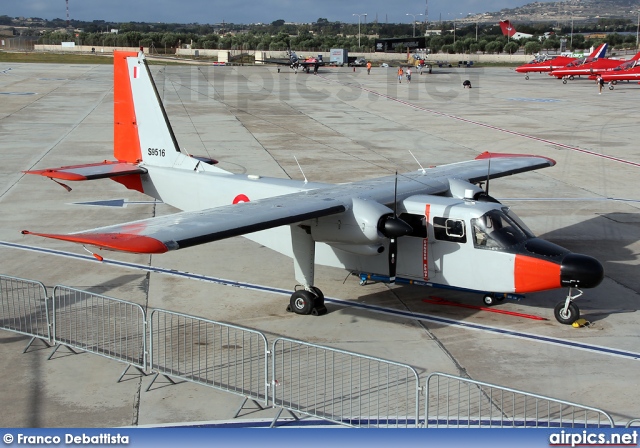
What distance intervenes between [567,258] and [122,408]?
8962 millimetres

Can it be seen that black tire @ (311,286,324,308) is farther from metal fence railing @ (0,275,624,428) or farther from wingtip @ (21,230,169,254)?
wingtip @ (21,230,169,254)

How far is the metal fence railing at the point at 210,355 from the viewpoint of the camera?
42.1ft

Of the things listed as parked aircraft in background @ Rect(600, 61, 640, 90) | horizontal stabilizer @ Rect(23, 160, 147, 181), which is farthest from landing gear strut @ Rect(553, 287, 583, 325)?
parked aircraft in background @ Rect(600, 61, 640, 90)

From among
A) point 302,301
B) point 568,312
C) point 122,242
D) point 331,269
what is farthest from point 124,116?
point 568,312

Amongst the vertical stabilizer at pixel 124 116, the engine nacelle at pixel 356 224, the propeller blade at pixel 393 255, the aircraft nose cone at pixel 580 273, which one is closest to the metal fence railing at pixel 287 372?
the engine nacelle at pixel 356 224

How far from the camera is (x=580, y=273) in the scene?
48.9ft

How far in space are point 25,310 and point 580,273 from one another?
1147 centimetres

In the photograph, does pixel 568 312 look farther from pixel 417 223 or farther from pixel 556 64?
pixel 556 64

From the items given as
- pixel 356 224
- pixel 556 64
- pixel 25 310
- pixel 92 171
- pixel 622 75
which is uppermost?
pixel 556 64

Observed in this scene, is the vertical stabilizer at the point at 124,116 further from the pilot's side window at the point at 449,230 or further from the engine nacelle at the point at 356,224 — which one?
the pilot's side window at the point at 449,230

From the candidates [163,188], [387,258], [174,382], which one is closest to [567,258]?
[387,258]

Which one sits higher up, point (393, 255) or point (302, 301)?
point (393, 255)

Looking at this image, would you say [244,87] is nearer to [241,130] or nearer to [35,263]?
[241,130]

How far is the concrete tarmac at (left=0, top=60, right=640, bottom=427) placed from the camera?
1291 cm
